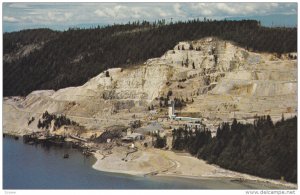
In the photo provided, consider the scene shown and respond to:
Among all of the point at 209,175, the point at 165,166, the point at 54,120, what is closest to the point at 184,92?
the point at 54,120

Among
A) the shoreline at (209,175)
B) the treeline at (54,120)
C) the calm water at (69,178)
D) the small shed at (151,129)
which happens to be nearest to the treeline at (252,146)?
the shoreline at (209,175)

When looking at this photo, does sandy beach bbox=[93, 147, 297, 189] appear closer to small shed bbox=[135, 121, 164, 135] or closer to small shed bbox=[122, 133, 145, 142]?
small shed bbox=[122, 133, 145, 142]

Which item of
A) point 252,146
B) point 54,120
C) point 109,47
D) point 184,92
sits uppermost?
point 109,47

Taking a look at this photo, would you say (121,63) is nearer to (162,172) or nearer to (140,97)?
(140,97)

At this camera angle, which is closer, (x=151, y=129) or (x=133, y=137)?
(x=133, y=137)

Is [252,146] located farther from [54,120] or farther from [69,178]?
[54,120]
